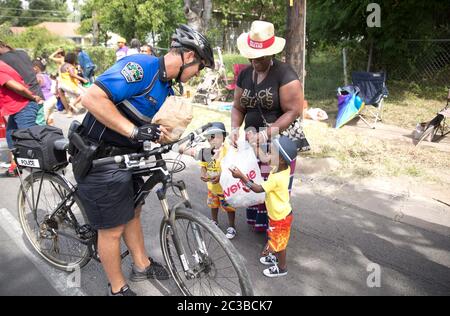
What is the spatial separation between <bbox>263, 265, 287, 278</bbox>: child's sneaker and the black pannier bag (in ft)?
6.34

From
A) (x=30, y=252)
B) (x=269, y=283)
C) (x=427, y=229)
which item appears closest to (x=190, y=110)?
(x=269, y=283)

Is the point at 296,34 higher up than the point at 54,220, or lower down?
higher up

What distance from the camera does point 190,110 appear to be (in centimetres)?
228

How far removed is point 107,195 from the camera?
8.01ft

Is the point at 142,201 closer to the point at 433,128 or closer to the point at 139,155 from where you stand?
the point at 139,155

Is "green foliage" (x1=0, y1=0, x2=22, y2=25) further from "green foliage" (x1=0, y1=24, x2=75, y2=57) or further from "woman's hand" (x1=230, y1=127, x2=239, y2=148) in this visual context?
"woman's hand" (x1=230, y1=127, x2=239, y2=148)

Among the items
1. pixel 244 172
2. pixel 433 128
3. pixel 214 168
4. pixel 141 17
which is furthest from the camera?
pixel 141 17

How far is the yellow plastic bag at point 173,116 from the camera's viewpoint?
2248 millimetres

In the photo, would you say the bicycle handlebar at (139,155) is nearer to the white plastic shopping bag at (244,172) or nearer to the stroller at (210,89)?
the white plastic shopping bag at (244,172)

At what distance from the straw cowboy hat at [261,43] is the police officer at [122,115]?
27.8 inches

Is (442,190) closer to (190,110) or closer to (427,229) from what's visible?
(427,229)

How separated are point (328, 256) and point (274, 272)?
1.99 ft

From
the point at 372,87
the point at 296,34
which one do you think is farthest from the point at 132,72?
the point at 372,87

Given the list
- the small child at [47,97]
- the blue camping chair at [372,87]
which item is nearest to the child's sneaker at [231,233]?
the blue camping chair at [372,87]
